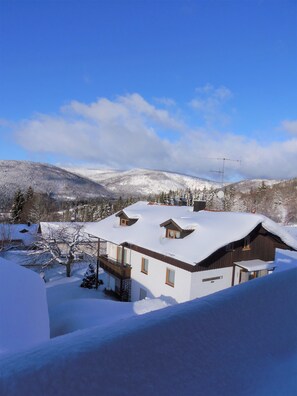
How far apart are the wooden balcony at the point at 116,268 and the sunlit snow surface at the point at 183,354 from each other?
15.1 metres

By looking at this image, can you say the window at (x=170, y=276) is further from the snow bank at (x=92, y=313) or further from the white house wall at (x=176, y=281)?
the snow bank at (x=92, y=313)

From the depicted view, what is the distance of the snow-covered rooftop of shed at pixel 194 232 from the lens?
13000mm

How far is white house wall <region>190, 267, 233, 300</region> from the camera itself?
13.2 metres

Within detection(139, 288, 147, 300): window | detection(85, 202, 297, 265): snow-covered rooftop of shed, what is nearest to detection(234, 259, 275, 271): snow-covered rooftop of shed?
detection(85, 202, 297, 265): snow-covered rooftop of shed

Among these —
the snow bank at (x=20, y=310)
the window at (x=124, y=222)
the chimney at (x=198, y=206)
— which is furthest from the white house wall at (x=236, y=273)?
the snow bank at (x=20, y=310)

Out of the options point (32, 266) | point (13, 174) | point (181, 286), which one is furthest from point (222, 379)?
point (13, 174)

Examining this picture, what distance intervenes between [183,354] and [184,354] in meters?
0.01

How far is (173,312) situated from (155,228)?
49.2 feet

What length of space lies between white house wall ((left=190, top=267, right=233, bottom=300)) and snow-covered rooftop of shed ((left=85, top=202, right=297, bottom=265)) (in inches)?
51.0

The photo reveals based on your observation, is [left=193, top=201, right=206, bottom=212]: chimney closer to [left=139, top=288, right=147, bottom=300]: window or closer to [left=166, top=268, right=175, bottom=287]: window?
[left=166, top=268, right=175, bottom=287]: window

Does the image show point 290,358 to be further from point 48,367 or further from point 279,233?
point 279,233

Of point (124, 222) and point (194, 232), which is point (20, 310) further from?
point (124, 222)

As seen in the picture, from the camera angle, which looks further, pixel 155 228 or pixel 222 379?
pixel 155 228

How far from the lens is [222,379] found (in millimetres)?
1828
